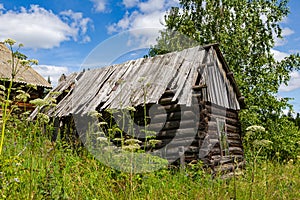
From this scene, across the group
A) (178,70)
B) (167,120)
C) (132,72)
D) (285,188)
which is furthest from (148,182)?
(132,72)

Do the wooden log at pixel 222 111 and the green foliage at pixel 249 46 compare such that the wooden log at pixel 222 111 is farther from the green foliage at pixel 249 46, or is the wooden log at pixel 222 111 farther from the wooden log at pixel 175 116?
the green foliage at pixel 249 46

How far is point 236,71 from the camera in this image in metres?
22.0

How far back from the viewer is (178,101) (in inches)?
390

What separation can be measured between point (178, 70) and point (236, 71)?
11.9m

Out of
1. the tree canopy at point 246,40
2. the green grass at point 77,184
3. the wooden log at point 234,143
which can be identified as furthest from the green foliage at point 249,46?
the green grass at point 77,184

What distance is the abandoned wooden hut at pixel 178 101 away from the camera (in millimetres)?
10070

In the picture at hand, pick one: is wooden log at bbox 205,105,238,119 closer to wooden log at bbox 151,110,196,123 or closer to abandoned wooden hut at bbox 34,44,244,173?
abandoned wooden hut at bbox 34,44,244,173

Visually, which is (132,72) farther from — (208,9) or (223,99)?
(208,9)

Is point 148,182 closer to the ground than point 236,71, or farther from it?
closer to the ground

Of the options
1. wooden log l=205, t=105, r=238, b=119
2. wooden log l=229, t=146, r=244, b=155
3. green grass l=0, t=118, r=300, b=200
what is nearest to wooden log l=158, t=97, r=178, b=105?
wooden log l=205, t=105, r=238, b=119

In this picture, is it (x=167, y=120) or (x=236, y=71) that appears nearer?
(x=167, y=120)

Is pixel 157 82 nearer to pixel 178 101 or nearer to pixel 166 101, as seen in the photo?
pixel 166 101

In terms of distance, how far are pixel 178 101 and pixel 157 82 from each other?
132 cm

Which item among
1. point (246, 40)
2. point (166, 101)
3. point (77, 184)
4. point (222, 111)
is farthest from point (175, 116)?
point (246, 40)
